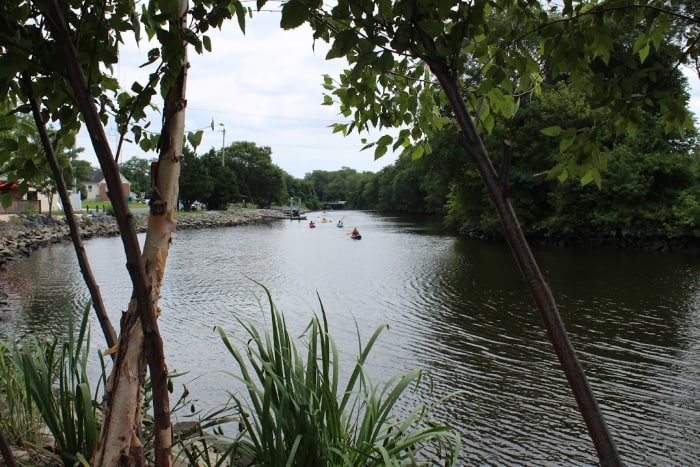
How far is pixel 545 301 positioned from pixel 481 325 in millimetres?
11908

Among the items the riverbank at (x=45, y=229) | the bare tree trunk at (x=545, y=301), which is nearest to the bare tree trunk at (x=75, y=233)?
the bare tree trunk at (x=545, y=301)

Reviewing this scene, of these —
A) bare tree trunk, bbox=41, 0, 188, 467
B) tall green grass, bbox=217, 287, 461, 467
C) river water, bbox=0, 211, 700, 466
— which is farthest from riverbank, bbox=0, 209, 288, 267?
bare tree trunk, bbox=41, 0, 188, 467

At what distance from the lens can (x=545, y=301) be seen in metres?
1.44

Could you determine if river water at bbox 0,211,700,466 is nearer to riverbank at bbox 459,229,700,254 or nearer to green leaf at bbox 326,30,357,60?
green leaf at bbox 326,30,357,60

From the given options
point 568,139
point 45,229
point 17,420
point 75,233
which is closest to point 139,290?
point 75,233

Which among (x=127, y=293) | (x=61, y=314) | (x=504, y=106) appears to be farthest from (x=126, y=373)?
(x=127, y=293)

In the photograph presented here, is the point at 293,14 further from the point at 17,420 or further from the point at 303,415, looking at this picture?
the point at 17,420

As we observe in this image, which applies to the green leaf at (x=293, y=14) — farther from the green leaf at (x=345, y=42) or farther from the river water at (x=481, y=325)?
the river water at (x=481, y=325)

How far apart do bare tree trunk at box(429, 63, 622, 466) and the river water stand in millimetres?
1309

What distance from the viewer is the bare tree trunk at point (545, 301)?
1.40 metres

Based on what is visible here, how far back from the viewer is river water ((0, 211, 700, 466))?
7.40 metres

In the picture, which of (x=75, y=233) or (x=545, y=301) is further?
(x=75, y=233)

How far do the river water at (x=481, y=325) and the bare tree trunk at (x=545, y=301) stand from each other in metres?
1.31

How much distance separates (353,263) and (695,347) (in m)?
15.8
